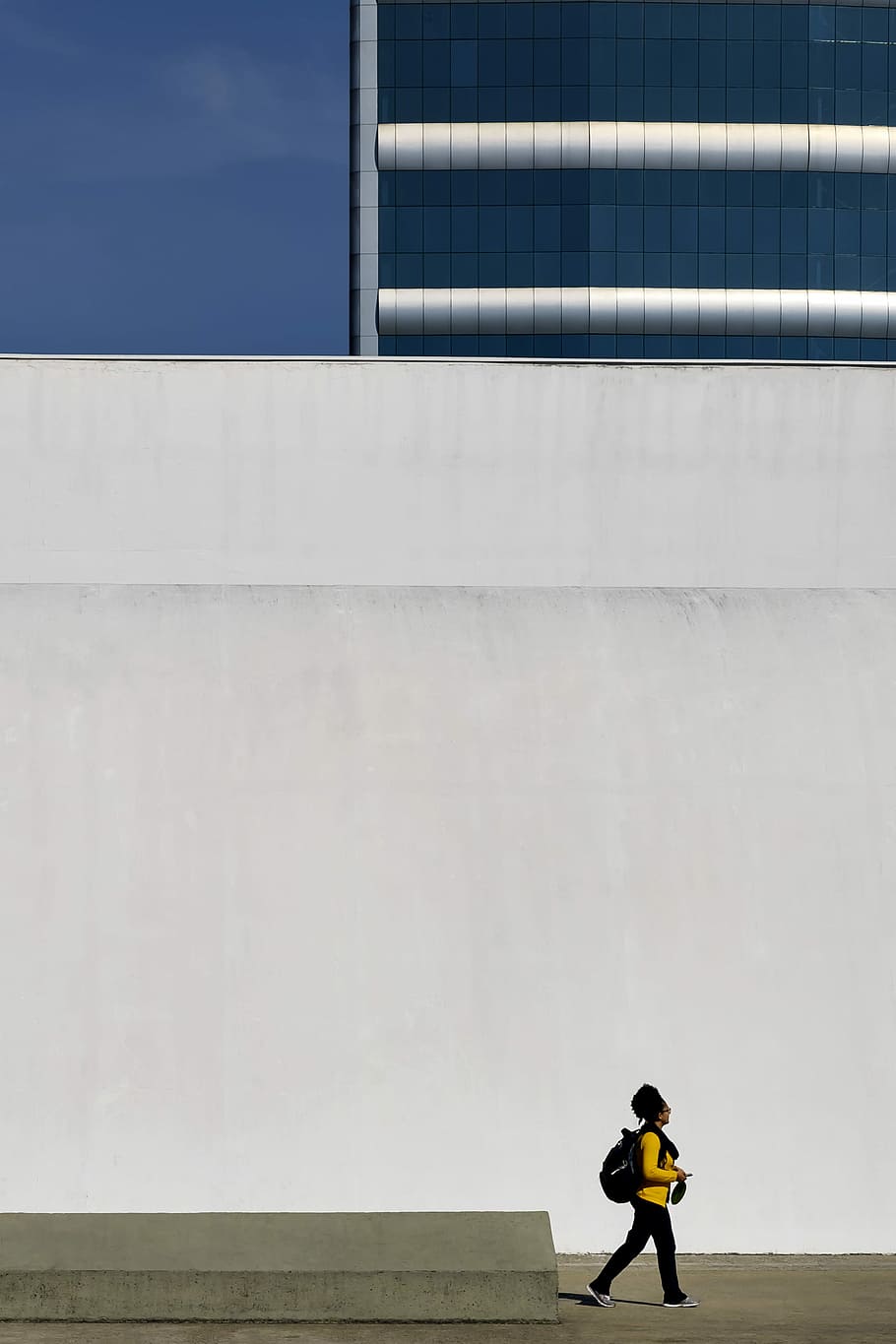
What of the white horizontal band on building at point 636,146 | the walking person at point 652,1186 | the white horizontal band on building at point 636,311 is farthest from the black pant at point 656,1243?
the white horizontal band on building at point 636,146

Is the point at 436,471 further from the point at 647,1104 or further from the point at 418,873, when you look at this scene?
the point at 647,1104

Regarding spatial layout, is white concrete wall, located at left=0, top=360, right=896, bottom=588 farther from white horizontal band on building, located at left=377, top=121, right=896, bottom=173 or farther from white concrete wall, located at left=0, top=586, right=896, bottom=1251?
white horizontal band on building, located at left=377, top=121, right=896, bottom=173

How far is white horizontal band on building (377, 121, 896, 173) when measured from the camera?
44938 mm

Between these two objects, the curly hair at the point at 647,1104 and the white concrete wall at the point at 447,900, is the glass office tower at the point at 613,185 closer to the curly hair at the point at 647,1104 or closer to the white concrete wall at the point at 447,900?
the white concrete wall at the point at 447,900

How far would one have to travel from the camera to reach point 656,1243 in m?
8.61

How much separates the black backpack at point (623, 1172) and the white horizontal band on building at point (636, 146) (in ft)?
132

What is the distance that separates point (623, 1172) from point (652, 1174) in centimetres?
18

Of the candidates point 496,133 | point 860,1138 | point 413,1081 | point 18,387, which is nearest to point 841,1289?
point 860,1138

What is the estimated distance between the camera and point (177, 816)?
39.1 feet

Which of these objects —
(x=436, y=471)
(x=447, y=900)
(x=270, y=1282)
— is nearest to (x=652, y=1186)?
(x=270, y=1282)

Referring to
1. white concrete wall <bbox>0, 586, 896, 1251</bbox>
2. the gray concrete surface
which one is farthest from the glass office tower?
the gray concrete surface

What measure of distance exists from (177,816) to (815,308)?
38291 mm

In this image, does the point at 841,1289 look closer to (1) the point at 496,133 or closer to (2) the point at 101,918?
(2) the point at 101,918

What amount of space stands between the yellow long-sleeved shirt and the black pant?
4 centimetres
